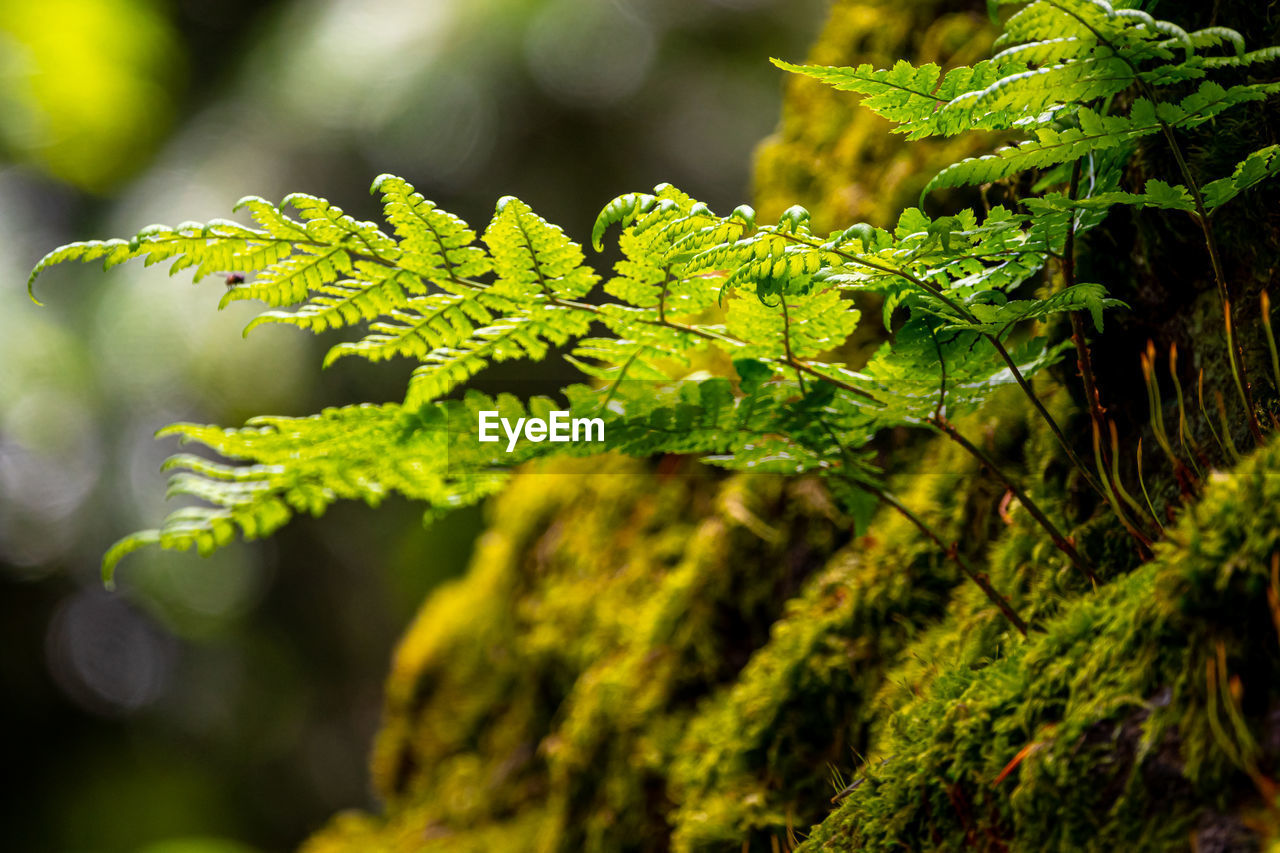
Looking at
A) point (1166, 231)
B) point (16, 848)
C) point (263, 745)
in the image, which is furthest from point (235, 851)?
point (1166, 231)

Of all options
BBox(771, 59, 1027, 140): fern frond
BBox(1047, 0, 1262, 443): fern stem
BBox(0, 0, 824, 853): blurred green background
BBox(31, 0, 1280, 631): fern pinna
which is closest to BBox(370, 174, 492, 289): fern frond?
BBox(31, 0, 1280, 631): fern pinna

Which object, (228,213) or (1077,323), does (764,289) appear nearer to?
(1077,323)

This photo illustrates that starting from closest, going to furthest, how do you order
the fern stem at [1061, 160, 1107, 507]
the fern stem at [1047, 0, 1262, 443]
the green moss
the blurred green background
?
the green moss
the fern stem at [1047, 0, 1262, 443]
the fern stem at [1061, 160, 1107, 507]
the blurred green background

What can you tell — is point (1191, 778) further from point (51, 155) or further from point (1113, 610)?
point (51, 155)

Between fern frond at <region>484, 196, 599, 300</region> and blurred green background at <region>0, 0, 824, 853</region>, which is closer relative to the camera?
fern frond at <region>484, 196, 599, 300</region>

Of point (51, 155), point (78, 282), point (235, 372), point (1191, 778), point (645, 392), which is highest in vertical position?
point (51, 155)

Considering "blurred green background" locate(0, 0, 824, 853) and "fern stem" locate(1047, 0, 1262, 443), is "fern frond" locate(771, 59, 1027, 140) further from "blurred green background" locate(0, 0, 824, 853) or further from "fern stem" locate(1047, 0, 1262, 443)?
"blurred green background" locate(0, 0, 824, 853)

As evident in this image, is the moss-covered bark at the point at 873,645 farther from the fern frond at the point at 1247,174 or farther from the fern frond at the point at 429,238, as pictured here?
the fern frond at the point at 429,238
